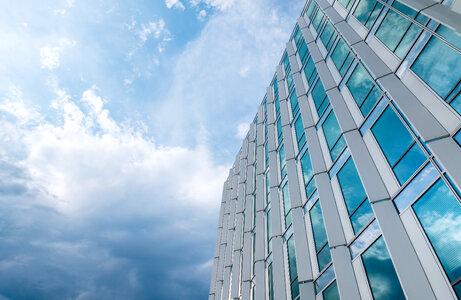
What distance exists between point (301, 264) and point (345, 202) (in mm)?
3571

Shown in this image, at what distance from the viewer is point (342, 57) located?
12.6 meters

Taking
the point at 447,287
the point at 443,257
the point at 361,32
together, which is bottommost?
the point at 447,287

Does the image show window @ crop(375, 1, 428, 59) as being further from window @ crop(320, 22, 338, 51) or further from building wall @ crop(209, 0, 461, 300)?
window @ crop(320, 22, 338, 51)

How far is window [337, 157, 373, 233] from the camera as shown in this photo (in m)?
8.23

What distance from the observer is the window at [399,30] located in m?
8.05

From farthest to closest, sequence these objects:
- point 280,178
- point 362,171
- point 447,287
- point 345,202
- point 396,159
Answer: point 280,178, point 345,202, point 362,171, point 396,159, point 447,287

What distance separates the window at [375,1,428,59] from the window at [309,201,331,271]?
7.24m

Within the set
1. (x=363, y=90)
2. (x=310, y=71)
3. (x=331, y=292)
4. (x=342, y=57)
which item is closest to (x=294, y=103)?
(x=310, y=71)

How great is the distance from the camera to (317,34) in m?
17.1

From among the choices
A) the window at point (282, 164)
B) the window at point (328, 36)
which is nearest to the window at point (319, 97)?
the window at point (328, 36)

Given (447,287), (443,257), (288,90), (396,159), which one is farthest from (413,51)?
(288,90)

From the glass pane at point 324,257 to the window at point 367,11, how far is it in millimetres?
10324

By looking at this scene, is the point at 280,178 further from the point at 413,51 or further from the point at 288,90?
the point at 413,51

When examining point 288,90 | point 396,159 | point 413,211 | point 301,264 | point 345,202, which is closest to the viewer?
point 413,211
